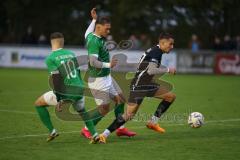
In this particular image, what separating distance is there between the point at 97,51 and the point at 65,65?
35.5 inches

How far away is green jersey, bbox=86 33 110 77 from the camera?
503 inches

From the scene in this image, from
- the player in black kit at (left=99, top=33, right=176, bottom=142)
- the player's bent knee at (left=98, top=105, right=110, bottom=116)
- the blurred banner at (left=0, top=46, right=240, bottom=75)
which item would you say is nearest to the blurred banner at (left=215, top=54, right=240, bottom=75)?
the blurred banner at (left=0, top=46, right=240, bottom=75)

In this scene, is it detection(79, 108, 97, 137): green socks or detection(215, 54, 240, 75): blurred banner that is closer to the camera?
detection(79, 108, 97, 137): green socks

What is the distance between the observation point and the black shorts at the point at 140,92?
13930 mm

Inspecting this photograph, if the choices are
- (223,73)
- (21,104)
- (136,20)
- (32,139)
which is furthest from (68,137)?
(136,20)

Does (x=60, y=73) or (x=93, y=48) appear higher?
(x=93, y=48)

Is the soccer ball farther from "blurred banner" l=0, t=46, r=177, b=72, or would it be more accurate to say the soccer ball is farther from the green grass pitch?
"blurred banner" l=0, t=46, r=177, b=72

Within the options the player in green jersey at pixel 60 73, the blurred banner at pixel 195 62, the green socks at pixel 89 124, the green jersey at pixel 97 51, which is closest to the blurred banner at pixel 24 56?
the blurred banner at pixel 195 62

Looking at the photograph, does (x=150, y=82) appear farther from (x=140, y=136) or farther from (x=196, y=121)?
(x=196, y=121)

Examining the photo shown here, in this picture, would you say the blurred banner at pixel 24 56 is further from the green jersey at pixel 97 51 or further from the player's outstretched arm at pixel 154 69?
the green jersey at pixel 97 51

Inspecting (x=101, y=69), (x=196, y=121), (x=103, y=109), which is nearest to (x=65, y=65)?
(x=101, y=69)

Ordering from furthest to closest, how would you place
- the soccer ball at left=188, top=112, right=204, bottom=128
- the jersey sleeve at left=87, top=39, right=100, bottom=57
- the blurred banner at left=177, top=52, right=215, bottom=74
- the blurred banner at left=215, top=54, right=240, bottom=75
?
the blurred banner at left=177, top=52, right=215, bottom=74 < the blurred banner at left=215, top=54, right=240, bottom=75 < the soccer ball at left=188, top=112, right=204, bottom=128 < the jersey sleeve at left=87, top=39, right=100, bottom=57

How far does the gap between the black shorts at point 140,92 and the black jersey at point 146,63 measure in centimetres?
9

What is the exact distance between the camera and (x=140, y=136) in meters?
13.7
